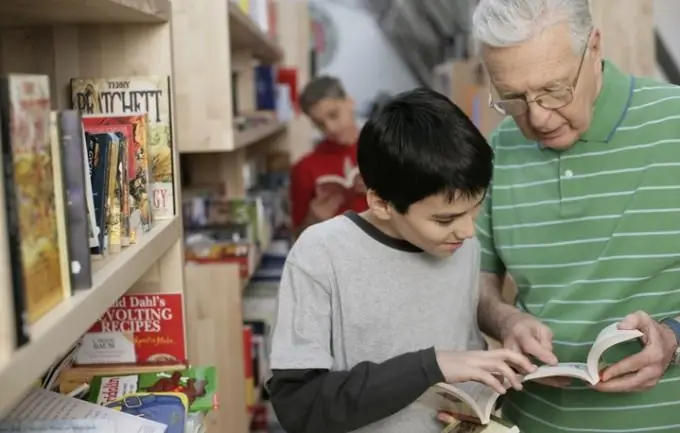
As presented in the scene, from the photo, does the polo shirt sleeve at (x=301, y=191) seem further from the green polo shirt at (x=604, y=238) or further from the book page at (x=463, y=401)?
the book page at (x=463, y=401)

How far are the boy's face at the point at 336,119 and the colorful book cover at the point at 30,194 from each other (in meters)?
2.53

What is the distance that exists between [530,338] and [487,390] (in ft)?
0.36

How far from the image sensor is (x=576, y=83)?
1331 millimetres

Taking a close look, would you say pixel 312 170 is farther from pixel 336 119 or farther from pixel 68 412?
pixel 68 412

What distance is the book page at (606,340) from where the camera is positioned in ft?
3.89

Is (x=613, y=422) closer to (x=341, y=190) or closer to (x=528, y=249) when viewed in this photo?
(x=528, y=249)

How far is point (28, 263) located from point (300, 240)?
0.59 metres

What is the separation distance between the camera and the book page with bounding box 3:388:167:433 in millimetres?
972

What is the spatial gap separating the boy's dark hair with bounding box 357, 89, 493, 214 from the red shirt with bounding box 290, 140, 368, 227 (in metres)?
1.99

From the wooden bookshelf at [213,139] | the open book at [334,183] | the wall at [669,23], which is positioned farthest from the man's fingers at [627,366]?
the wall at [669,23]

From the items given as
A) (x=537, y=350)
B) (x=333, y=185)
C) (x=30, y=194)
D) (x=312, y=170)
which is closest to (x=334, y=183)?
(x=333, y=185)

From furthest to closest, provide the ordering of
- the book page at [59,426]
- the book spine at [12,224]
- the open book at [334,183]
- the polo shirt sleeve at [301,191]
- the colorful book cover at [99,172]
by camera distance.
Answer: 1. the polo shirt sleeve at [301,191]
2. the open book at [334,183]
3. the colorful book cover at [99,172]
4. the book page at [59,426]
5. the book spine at [12,224]

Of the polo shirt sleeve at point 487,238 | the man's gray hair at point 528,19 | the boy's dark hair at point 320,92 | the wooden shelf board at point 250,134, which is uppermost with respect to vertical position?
the boy's dark hair at point 320,92

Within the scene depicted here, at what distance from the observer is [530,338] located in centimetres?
130
